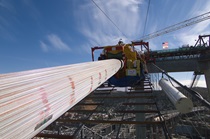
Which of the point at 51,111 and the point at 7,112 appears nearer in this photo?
the point at 7,112

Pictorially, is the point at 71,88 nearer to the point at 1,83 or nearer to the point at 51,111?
the point at 51,111

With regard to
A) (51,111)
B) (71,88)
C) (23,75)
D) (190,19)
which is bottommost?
(51,111)

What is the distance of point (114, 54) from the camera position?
6.15 meters

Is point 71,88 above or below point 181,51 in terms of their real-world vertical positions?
below

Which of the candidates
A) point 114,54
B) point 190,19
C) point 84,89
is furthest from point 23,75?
point 190,19

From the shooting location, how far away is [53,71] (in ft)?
4.32

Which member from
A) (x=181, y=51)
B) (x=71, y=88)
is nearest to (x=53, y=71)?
(x=71, y=88)

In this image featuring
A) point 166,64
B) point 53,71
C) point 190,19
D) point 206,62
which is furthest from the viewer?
point 190,19

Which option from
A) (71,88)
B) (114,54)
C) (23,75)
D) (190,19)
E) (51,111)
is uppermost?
(190,19)

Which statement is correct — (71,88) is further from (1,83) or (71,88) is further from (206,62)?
(206,62)

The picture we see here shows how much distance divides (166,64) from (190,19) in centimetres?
2132

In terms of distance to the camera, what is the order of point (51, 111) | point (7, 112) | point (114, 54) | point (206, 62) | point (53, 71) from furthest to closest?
point (206, 62)
point (114, 54)
point (53, 71)
point (51, 111)
point (7, 112)

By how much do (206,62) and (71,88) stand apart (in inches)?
1173

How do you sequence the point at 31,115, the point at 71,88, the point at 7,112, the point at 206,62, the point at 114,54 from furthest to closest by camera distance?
1. the point at 206,62
2. the point at 114,54
3. the point at 71,88
4. the point at 31,115
5. the point at 7,112
